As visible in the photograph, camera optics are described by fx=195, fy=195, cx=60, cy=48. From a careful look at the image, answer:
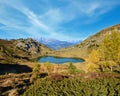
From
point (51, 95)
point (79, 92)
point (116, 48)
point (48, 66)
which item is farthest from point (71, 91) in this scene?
point (48, 66)

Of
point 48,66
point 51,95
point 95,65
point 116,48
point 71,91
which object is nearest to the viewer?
point 51,95

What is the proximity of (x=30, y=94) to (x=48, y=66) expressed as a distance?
72.3m

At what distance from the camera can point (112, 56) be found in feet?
202

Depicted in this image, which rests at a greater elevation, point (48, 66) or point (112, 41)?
point (112, 41)

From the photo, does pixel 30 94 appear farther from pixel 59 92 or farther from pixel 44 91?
pixel 59 92

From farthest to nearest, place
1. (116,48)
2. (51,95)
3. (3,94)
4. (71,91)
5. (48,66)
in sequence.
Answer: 1. (48,66)
2. (116,48)
3. (3,94)
4. (71,91)
5. (51,95)

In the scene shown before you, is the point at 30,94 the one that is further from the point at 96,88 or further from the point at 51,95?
the point at 96,88

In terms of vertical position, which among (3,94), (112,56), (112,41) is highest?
(112,41)

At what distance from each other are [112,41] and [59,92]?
4162cm

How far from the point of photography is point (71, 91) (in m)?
21.6

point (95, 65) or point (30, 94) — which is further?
point (95, 65)

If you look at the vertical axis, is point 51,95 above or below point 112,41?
below

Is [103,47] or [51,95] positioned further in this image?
[103,47]

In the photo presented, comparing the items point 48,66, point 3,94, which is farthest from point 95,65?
point 3,94
